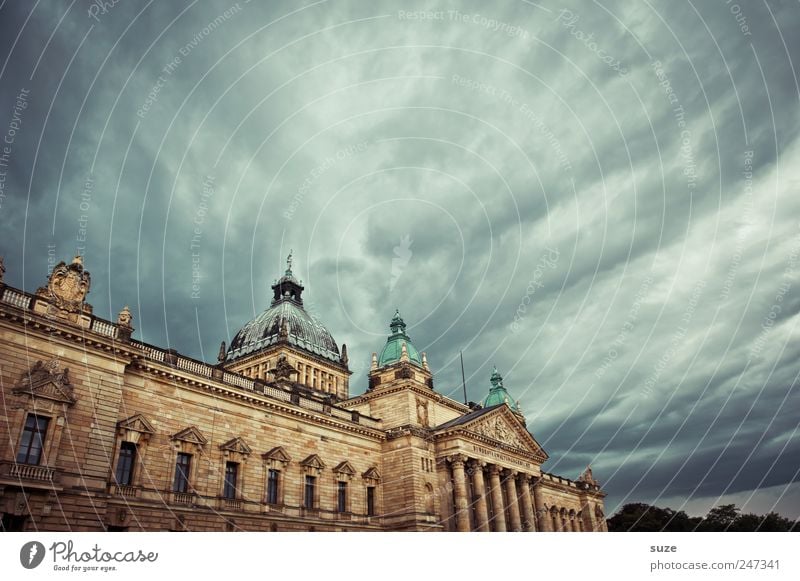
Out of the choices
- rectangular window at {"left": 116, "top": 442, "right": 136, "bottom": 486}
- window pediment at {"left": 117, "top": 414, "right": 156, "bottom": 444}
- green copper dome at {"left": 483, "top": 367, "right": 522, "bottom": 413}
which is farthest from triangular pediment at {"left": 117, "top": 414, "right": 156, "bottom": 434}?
green copper dome at {"left": 483, "top": 367, "right": 522, "bottom": 413}

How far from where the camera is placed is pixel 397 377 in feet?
168

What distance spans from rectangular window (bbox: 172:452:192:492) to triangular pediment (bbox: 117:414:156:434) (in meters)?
2.65

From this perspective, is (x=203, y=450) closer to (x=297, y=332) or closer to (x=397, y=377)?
(x=397, y=377)

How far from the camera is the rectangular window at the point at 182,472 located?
1206 inches

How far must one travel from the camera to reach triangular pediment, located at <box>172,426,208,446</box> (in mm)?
31156

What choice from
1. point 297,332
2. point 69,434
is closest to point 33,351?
point 69,434

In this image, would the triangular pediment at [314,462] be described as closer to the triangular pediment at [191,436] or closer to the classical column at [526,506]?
the triangular pediment at [191,436]

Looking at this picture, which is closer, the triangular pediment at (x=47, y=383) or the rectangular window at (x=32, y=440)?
the rectangular window at (x=32, y=440)

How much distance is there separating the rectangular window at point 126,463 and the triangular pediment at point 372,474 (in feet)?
66.1

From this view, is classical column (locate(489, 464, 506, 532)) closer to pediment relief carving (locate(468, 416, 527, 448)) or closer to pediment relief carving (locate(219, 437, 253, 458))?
pediment relief carving (locate(468, 416, 527, 448))

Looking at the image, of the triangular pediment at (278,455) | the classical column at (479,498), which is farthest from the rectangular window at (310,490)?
the classical column at (479,498)
